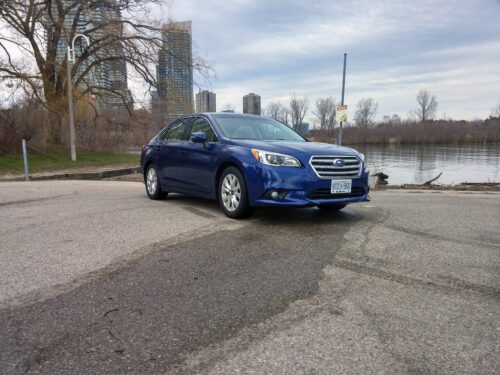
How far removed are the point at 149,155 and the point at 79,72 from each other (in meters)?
20.4

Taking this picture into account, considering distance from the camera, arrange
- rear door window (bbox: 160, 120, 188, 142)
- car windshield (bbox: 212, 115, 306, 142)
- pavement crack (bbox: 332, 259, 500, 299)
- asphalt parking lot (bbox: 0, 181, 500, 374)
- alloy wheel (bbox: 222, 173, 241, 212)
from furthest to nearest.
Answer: rear door window (bbox: 160, 120, 188, 142)
car windshield (bbox: 212, 115, 306, 142)
alloy wheel (bbox: 222, 173, 241, 212)
pavement crack (bbox: 332, 259, 500, 299)
asphalt parking lot (bbox: 0, 181, 500, 374)

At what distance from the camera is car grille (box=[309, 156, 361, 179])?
5.17 metres

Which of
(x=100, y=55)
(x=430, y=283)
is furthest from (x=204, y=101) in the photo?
(x=430, y=283)

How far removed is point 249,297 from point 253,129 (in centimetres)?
390

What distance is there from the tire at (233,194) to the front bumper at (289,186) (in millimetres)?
240

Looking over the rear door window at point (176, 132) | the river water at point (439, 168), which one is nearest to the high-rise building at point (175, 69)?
the river water at point (439, 168)

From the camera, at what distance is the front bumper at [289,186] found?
5.03m

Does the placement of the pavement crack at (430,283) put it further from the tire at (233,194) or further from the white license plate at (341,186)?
the tire at (233,194)

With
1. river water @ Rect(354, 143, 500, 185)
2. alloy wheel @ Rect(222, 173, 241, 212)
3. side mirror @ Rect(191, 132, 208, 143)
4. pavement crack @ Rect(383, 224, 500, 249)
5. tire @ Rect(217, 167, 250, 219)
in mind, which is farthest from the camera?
river water @ Rect(354, 143, 500, 185)

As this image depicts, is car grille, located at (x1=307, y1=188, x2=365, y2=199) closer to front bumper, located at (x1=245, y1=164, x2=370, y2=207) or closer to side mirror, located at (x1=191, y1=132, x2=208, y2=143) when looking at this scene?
front bumper, located at (x1=245, y1=164, x2=370, y2=207)

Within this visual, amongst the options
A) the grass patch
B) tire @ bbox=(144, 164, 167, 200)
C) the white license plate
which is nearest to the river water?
tire @ bbox=(144, 164, 167, 200)

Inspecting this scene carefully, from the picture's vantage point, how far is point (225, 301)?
2.85 meters

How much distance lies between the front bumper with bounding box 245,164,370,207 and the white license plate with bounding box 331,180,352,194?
0.28 feet

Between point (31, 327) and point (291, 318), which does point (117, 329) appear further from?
point (291, 318)
